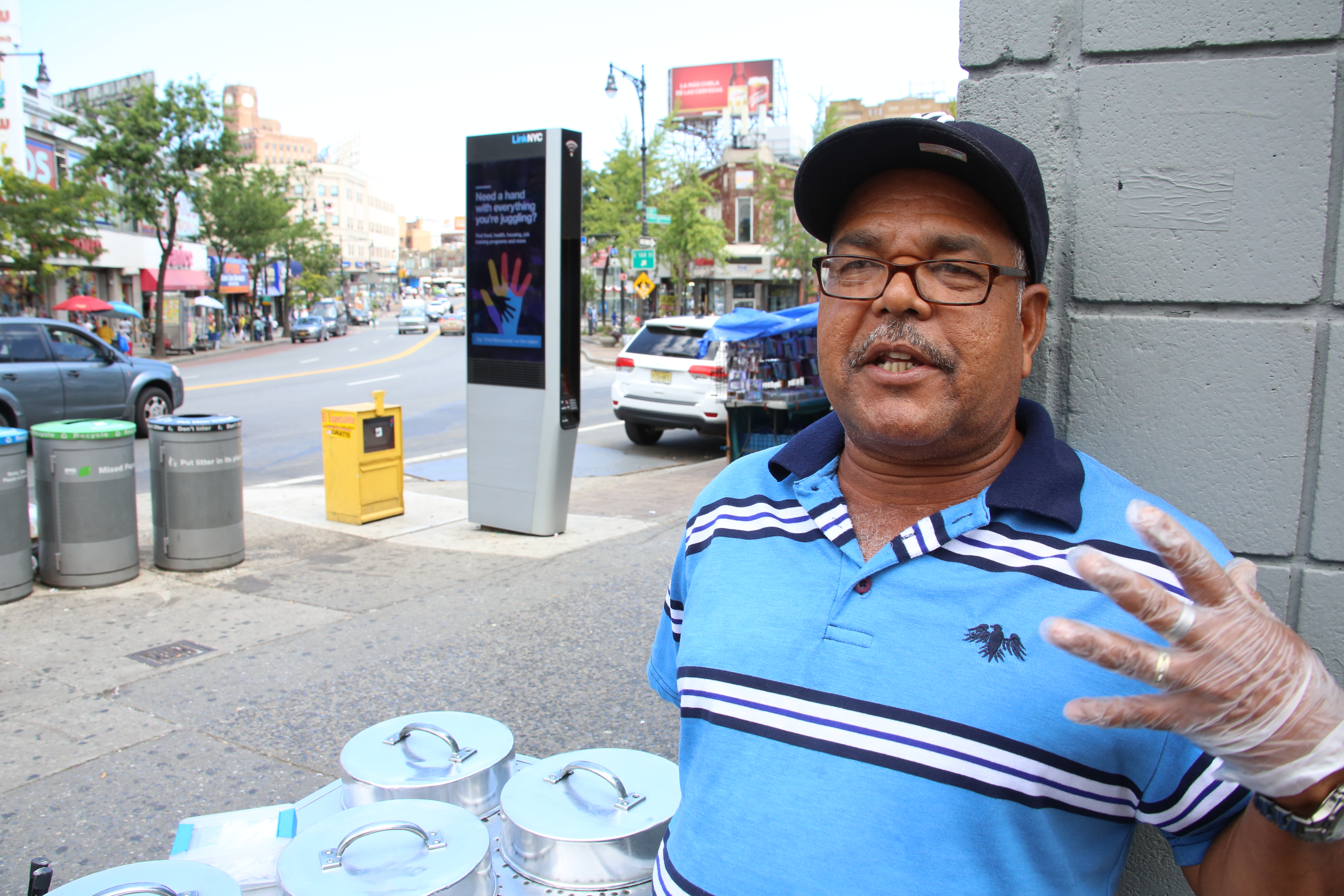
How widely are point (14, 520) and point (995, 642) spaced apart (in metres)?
6.40

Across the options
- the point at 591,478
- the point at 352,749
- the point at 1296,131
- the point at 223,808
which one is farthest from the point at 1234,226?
the point at 591,478

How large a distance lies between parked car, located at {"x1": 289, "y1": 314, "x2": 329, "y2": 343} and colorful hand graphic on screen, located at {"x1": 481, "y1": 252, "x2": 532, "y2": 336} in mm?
43665

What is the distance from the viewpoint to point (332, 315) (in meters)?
57.2

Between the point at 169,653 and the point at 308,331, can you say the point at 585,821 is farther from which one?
the point at 308,331

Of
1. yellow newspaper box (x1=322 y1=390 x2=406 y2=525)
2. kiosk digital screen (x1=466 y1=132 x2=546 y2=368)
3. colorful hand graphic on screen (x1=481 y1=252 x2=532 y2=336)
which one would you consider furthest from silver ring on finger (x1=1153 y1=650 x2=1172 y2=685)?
yellow newspaper box (x1=322 y1=390 x2=406 y2=525)

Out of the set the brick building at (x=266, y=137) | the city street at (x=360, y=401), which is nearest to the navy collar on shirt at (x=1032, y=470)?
the city street at (x=360, y=401)

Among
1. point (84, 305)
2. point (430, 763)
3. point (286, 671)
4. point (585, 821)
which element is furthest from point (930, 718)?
point (84, 305)

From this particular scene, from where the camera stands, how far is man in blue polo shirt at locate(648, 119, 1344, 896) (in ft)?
3.36

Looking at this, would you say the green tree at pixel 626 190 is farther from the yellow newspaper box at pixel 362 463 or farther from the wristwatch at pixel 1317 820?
the wristwatch at pixel 1317 820

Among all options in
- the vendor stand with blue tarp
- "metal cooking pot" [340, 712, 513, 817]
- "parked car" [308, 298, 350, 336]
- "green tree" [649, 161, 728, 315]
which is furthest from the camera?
"parked car" [308, 298, 350, 336]

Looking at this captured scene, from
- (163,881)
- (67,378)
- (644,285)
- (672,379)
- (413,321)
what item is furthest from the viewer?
(413,321)

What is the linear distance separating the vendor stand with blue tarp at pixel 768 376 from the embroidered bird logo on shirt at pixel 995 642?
329 inches

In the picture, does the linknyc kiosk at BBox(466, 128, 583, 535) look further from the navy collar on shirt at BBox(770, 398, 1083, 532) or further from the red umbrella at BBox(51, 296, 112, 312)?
the red umbrella at BBox(51, 296, 112, 312)

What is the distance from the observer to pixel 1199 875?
1295 millimetres
